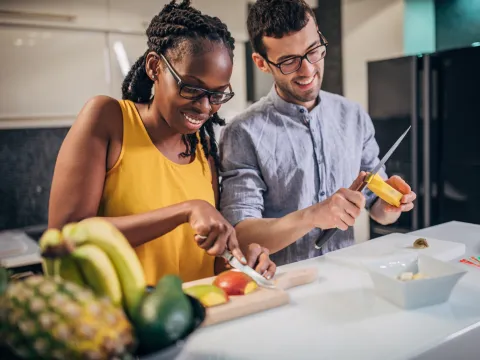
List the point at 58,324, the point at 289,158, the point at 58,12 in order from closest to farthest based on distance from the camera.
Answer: the point at 58,324 < the point at 289,158 < the point at 58,12

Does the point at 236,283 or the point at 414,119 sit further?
the point at 414,119

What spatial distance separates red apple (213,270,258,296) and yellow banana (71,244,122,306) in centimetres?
33

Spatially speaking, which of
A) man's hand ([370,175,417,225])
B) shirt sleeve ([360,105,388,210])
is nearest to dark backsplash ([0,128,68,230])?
shirt sleeve ([360,105,388,210])

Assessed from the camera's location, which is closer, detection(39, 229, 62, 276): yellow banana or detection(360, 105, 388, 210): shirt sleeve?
detection(39, 229, 62, 276): yellow banana

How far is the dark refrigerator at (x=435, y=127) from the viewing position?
2.32 m

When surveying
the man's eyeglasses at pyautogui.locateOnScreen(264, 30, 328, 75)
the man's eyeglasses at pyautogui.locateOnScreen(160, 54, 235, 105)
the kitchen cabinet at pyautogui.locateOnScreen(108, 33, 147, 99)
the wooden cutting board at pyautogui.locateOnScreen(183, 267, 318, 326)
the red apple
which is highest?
the kitchen cabinet at pyautogui.locateOnScreen(108, 33, 147, 99)

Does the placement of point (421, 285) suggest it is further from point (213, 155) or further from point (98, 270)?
point (213, 155)

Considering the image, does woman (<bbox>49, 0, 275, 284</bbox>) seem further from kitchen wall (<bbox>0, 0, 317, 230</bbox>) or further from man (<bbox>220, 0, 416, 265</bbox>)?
kitchen wall (<bbox>0, 0, 317, 230</bbox>)

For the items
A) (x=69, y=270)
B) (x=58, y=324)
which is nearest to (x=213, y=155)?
(x=69, y=270)

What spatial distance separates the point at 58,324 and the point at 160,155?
701 mm

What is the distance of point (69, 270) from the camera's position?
0.61m

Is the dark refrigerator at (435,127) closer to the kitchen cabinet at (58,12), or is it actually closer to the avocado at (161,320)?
the kitchen cabinet at (58,12)

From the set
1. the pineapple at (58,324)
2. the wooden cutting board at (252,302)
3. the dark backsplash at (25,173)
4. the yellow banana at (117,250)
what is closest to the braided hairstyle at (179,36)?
the wooden cutting board at (252,302)

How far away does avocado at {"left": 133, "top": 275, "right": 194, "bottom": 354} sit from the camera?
0.60 meters
